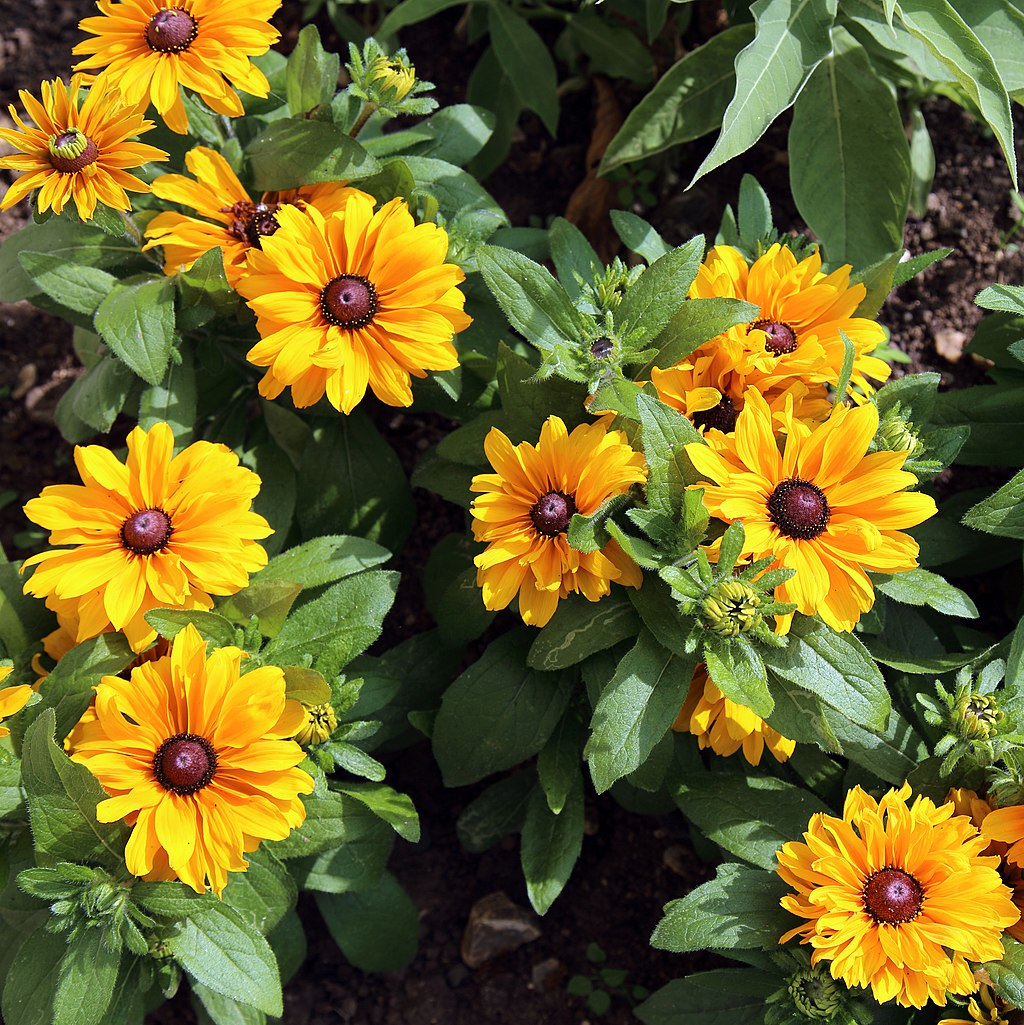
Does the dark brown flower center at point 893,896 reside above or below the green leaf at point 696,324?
below

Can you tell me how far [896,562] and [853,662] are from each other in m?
0.25

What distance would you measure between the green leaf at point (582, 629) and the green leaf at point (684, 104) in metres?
1.04

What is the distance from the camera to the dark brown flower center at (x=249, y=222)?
1.96 meters

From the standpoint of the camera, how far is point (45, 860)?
66.4 inches

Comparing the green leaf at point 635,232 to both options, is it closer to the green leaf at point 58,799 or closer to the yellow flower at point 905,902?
the yellow flower at point 905,902

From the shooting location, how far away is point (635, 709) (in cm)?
173

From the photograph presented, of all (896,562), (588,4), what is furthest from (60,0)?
(896,562)

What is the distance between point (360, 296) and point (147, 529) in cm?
50

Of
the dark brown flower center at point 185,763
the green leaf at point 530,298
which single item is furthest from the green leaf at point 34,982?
the green leaf at point 530,298

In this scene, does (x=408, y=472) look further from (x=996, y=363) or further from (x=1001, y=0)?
(x=1001, y=0)

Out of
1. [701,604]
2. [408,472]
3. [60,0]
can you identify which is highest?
[60,0]

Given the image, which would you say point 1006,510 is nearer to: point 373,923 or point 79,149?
point 373,923

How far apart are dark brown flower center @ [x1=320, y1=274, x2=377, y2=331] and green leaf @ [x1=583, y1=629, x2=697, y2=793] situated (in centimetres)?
71

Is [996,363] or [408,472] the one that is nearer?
[996,363]
